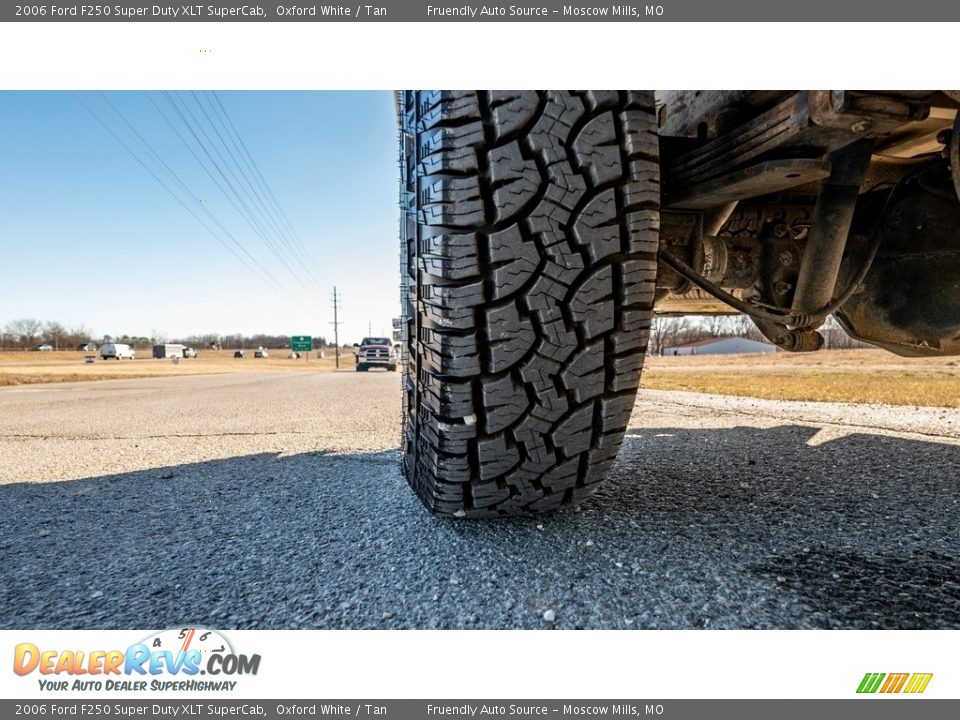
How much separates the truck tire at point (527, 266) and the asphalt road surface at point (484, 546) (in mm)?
271

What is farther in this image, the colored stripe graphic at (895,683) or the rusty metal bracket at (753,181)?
the rusty metal bracket at (753,181)

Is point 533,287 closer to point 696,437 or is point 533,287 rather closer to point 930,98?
point 930,98

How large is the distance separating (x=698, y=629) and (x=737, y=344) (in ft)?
160

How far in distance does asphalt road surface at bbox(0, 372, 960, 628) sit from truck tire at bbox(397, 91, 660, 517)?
0.89 feet

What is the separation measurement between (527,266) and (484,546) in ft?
2.25

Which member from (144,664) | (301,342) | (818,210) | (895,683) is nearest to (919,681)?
(895,683)

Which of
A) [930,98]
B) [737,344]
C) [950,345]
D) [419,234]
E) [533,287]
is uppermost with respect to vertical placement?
[930,98]

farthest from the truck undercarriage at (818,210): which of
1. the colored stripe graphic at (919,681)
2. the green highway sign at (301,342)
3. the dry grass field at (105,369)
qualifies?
the green highway sign at (301,342)

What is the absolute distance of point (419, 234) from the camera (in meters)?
1.12

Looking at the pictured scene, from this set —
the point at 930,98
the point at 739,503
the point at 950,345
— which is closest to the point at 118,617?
the point at 739,503

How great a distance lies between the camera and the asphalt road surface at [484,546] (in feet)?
3.10

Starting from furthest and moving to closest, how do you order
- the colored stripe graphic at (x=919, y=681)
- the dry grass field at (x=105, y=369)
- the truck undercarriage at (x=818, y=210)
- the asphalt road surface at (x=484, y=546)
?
the dry grass field at (x=105, y=369), the truck undercarriage at (x=818, y=210), the asphalt road surface at (x=484, y=546), the colored stripe graphic at (x=919, y=681)

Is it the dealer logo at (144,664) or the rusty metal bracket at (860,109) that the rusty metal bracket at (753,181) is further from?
the dealer logo at (144,664)

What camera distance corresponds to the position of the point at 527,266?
1.03 metres
